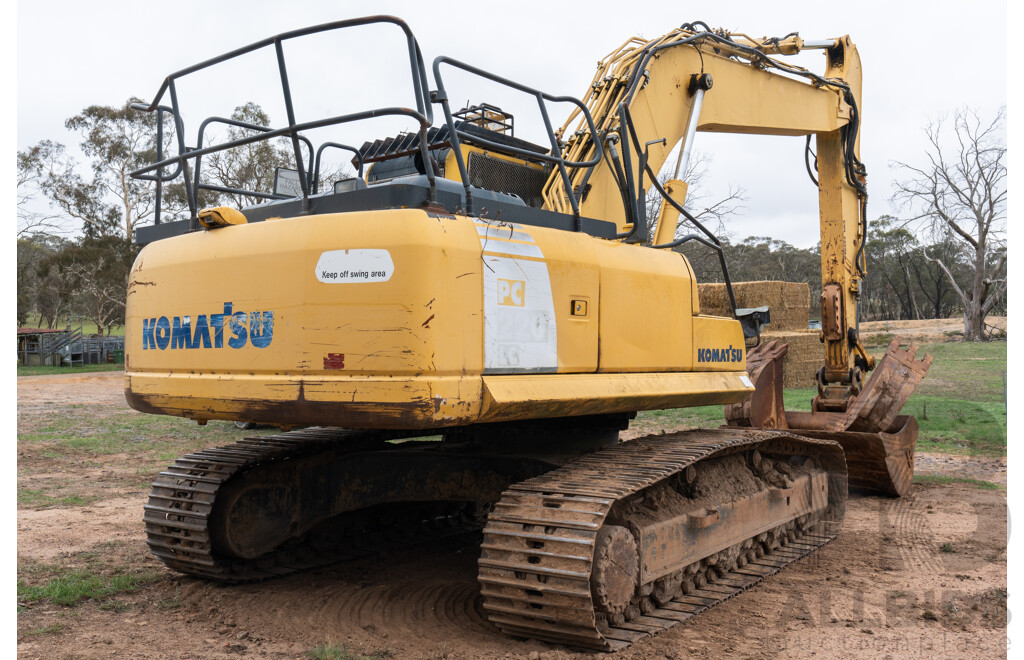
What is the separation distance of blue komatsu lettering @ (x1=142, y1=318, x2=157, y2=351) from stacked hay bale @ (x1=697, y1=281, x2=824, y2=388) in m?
15.4

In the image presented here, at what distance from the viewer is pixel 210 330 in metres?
4.55

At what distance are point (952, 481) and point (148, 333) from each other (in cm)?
829

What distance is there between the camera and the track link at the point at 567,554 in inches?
160

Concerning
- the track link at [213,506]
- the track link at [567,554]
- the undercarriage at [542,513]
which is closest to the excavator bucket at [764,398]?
the undercarriage at [542,513]

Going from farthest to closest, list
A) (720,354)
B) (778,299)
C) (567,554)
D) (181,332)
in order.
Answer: (778,299), (720,354), (181,332), (567,554)

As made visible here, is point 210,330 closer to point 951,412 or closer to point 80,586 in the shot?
point 80,586

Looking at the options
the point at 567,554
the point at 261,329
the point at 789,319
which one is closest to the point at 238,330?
the point at 261,329

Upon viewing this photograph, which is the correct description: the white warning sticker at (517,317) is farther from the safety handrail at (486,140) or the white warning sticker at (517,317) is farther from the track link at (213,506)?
the track link at (213,506)

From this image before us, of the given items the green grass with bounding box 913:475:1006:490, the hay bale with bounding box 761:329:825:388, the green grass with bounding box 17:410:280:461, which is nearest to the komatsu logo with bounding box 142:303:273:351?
the green grass with bounding box 17:410:280:461

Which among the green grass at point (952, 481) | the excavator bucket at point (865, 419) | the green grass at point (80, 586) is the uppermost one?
the excavator bucket at point (865, 419)

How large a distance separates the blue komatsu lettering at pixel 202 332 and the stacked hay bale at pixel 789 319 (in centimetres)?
1548

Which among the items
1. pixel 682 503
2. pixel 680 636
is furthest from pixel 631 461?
pixel 680 636

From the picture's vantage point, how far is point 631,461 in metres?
4.99

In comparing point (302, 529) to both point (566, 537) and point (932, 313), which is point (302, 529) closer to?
point (566, 537)
